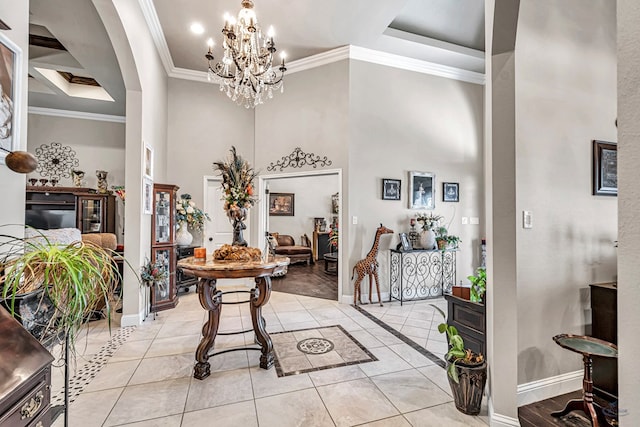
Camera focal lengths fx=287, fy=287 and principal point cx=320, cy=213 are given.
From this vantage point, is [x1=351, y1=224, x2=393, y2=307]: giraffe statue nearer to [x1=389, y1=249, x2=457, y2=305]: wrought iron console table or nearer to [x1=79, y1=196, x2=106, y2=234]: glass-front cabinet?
[x1=389, y1=249, x2=457, y2=305]: wrought iron console table

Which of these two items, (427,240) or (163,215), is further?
(427,240)

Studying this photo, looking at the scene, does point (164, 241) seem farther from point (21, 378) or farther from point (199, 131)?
point (21, 378)

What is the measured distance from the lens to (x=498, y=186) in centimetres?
180

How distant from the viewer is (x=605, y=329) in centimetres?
204

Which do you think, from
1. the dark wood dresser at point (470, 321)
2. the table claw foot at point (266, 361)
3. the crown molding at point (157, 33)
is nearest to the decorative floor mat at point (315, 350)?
the table claw foot at point (266, 361)

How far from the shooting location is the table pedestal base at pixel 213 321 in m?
2.31

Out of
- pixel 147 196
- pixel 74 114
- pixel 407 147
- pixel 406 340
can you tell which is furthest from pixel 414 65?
pixel 74 114

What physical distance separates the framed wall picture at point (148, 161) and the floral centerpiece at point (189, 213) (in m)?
0.92

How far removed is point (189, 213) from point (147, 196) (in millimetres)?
1138

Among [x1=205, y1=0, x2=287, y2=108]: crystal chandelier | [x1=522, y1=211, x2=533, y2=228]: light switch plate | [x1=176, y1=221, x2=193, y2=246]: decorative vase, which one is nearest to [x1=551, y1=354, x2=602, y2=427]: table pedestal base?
[x1=522, y1=211, x2=533, y2=228]: light switch plate

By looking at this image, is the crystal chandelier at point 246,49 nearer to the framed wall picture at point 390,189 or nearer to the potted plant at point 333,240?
the framed wall picture at point 390,189

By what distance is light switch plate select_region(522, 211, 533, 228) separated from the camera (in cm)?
197

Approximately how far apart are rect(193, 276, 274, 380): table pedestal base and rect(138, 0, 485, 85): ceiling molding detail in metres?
3.83

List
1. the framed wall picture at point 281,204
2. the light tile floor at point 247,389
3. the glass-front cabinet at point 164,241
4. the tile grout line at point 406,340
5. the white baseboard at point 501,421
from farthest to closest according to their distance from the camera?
the framed wall picture at point 281,204, the glass-front cabinet at point 164,241, the tile grout line at point 406,340, the light tile floor at point 247,389, the white baseboard at point 501,421
